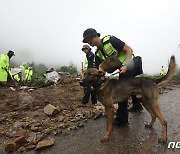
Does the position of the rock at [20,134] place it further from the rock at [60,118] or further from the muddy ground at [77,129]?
the rock at [60,118]

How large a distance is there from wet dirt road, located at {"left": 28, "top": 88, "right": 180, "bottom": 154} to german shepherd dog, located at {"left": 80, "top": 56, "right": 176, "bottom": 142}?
0.99 feet

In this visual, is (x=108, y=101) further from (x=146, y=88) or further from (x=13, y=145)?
(x=13, y=145)

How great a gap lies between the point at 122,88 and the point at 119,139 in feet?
3.54

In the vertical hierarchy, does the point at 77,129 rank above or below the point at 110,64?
below

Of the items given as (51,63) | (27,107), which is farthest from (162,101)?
(51,63)

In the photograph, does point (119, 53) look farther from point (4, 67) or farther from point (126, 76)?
point (4, 67)

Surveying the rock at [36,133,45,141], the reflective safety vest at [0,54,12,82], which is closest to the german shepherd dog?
the rock at [36,133,45,141]

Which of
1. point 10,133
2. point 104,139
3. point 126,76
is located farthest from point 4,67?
point 104,139

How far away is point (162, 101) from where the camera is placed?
812 centimetres

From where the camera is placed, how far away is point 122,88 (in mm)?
5020

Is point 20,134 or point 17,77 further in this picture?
point 17,77

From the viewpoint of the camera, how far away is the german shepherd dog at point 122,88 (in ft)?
15.6

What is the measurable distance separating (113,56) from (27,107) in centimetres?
348

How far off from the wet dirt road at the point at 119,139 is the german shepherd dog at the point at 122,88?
0.30 meters
